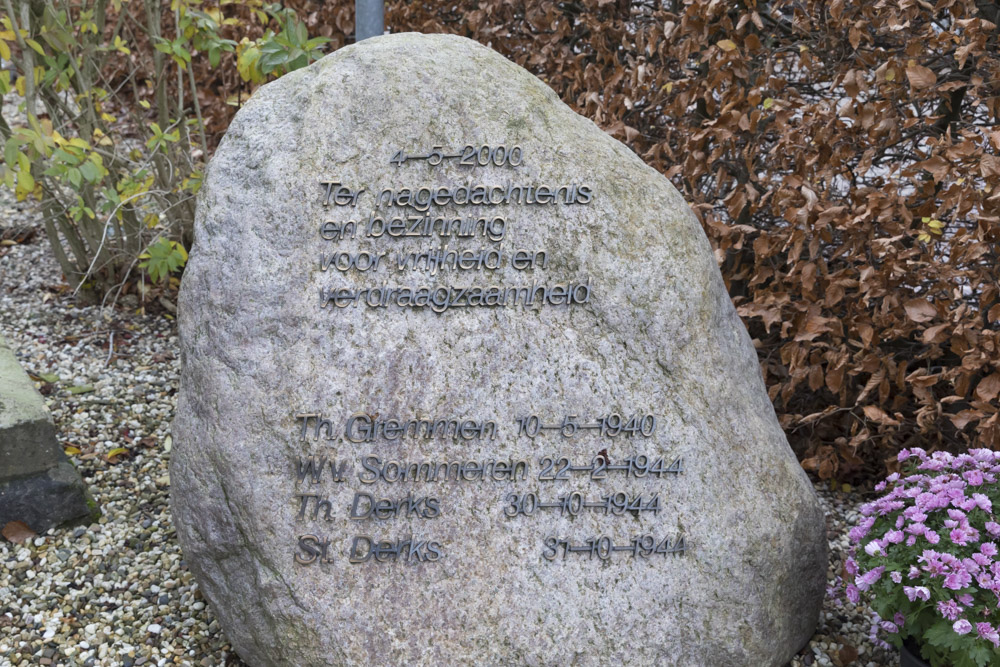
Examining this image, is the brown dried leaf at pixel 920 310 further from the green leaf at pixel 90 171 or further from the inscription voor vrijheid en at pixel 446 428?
the green leaf at pixel 90 171

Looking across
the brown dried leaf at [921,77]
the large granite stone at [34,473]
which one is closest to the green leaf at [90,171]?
the large granite stone at [34,473]

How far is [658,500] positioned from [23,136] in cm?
283

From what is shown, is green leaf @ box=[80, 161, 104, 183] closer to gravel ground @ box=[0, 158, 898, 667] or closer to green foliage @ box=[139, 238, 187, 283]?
green foliage @ box=[139, 238, 187, 283]

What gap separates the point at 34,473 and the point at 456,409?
1.76 m

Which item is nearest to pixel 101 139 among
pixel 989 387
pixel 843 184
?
pixel 843 184

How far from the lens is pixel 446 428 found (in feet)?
9.31

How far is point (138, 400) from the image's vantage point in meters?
4.40

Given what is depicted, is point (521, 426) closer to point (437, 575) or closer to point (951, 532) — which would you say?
point (437, 575)

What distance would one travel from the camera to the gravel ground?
317 cm

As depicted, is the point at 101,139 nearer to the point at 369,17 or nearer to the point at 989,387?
the point at 369,17

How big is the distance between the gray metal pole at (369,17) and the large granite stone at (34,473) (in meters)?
1.87

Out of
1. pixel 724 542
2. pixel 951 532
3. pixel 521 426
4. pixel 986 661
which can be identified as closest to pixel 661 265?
pixel 521 426

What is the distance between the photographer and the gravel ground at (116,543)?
3166 mm

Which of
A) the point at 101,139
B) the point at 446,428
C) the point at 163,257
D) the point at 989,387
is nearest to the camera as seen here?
the point at 446,428
